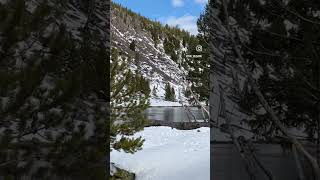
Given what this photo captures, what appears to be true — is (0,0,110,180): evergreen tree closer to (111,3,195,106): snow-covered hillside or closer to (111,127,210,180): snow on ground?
(111,127,210,180): snow on ground

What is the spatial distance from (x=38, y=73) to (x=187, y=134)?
12913 millimetres

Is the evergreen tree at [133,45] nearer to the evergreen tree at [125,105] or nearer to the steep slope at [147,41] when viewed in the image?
the steep slope at [147,41]

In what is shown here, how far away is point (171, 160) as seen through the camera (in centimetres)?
1265

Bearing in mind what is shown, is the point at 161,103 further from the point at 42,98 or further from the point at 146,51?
the point at 42,98

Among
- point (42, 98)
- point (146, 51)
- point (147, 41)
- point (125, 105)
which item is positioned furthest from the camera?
point (147, 41)

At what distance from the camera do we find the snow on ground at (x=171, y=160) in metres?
11.7

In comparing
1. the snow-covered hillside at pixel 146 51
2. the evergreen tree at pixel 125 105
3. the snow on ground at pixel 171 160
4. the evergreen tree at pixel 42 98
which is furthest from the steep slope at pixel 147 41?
the evergreen tree at pixel 42 98

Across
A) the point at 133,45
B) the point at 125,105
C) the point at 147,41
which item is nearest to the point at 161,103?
the point at 133,45

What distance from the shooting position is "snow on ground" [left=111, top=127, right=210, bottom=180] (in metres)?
11.7

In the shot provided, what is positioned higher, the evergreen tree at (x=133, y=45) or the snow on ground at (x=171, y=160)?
the evergreen tree at (x=133, y=45)

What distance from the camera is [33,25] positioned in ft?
15.2

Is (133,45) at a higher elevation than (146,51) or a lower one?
higher

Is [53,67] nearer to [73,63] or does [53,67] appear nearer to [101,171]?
[73,63]

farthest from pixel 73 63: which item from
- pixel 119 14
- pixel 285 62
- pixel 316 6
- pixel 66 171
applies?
pixel 119 14
